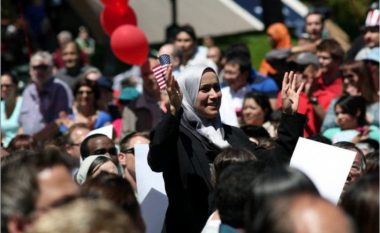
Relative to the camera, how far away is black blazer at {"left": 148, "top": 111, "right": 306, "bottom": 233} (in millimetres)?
5281

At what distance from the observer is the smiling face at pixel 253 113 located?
8.63 metres

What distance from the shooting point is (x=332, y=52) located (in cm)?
905

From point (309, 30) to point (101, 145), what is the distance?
165 inches

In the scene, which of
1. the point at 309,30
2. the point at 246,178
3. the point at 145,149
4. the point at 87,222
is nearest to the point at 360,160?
the point at 145,149

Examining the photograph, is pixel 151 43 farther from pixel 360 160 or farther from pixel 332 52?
pixel 360 160

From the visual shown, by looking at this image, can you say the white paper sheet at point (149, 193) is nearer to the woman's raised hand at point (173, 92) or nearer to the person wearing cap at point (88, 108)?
the woman's raised hand at point (173, 92)

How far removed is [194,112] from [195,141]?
0.24m

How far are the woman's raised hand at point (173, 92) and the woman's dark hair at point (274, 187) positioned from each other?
1819mm

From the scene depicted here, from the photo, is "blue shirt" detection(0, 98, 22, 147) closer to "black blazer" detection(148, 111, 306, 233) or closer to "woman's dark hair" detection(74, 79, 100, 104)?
"woman's dark hair" detection(74, 79, 100, 104)

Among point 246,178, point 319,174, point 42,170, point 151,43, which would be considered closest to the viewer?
point 42,170

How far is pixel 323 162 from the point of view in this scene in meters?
5.19

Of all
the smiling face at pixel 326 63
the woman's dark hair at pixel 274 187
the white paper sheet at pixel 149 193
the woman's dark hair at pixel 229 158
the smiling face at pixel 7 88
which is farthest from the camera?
the smiling face at pixel 7 88

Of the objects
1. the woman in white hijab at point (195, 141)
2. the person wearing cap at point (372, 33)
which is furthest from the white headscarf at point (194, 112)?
the person wearing cap at point (372, 33)

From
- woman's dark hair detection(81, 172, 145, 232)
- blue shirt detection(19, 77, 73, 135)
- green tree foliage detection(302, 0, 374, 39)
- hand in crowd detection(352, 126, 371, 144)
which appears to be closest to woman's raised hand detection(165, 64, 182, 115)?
woman's dark hair detection(81, 172, 145, 232)
